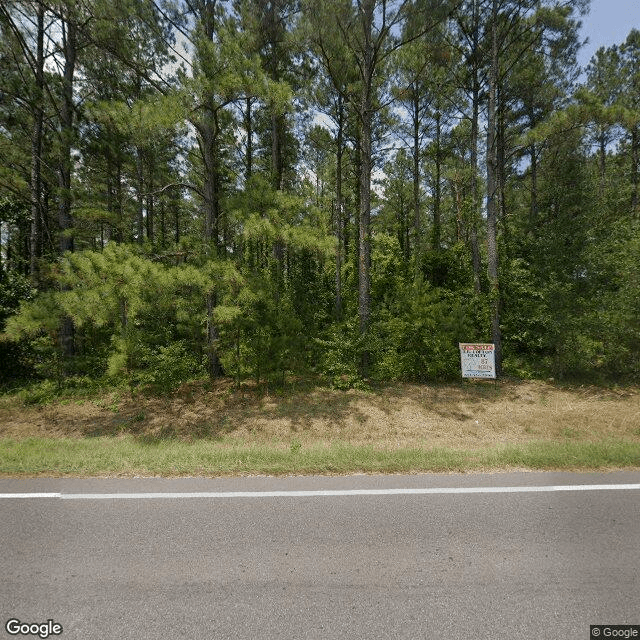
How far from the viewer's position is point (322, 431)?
6.82 meters

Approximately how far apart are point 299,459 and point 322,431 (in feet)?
6.30

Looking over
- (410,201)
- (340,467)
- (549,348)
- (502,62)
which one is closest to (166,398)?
(340,467)

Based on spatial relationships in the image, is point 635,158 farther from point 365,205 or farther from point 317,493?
point 317,493

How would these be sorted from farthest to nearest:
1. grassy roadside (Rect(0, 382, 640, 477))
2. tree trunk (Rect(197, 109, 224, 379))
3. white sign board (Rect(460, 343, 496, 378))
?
white sign board (Rect(460, 343, 496, 378)) < tree trunk (Rect(197, 109, 224, 379)) < grassy roadside (Rect(0, 382, 640, 477))

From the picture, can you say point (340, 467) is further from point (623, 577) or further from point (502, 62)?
point (502, 62)

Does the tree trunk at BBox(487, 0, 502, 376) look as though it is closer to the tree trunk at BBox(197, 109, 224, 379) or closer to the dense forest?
the dense forest

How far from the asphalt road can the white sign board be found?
17.0 feet

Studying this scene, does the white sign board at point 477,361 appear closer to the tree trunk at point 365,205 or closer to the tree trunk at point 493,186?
the tree trunk at point 493,186

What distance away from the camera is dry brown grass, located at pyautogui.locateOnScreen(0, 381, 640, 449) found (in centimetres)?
659

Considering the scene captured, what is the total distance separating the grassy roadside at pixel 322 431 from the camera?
479cm

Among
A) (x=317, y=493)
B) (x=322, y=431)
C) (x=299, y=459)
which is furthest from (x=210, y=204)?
(x=317, y=493)

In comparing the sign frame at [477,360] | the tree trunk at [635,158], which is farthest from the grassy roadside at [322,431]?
the tree trunk at [635,158]

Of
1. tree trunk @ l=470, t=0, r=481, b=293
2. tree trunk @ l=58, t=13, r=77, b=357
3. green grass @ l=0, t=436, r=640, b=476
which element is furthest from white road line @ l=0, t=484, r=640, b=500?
tree trunk @ l=470, t=0, r=481, b=293

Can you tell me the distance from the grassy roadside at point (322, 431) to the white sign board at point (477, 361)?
50 cm
